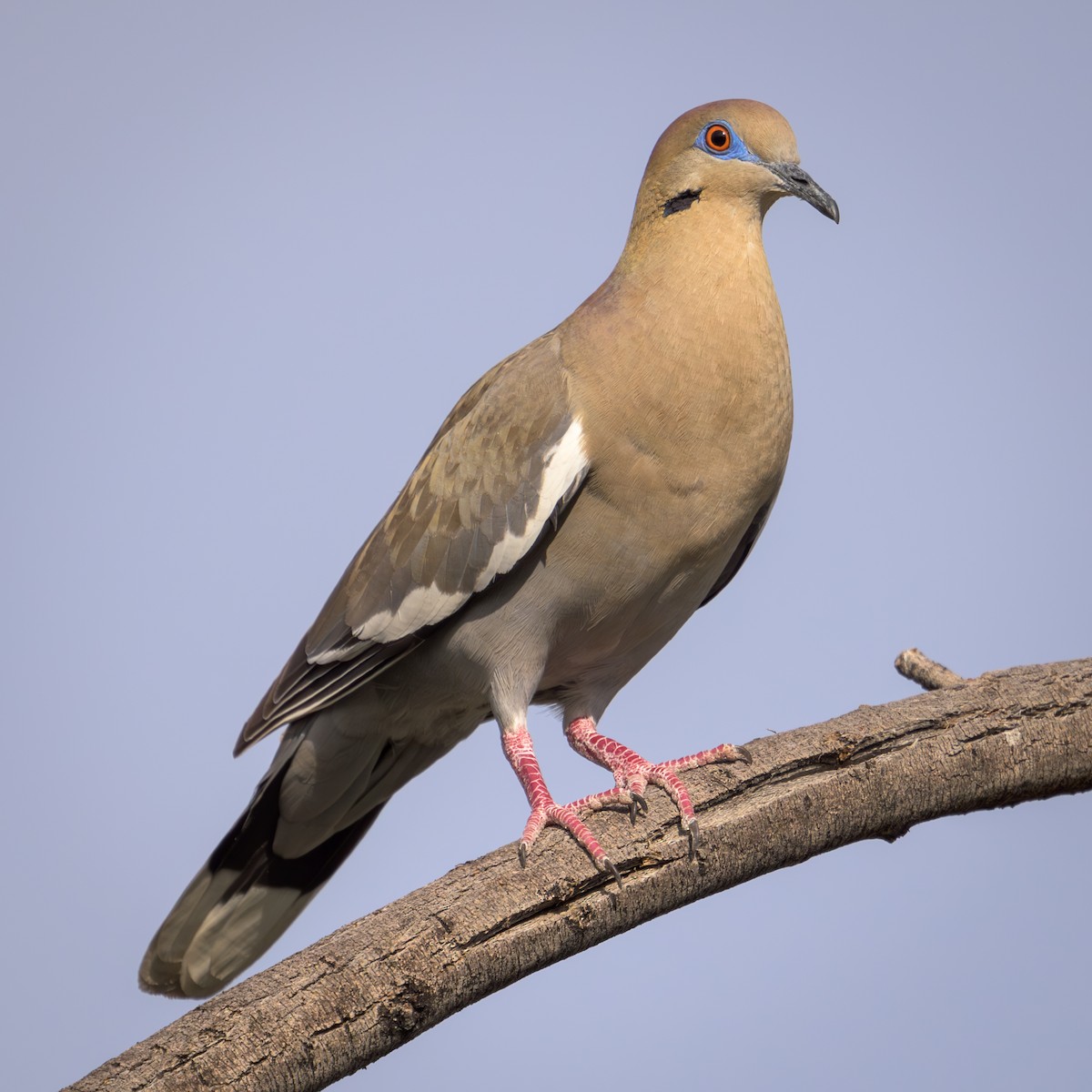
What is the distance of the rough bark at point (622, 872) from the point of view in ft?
9.98

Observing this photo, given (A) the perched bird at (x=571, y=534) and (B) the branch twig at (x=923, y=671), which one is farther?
(B) the branch twig at (x=923, y=671)

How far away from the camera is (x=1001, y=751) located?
12.6 feet

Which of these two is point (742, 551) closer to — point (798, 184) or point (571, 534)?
point (571, 534)

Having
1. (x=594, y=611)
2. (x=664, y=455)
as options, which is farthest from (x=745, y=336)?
(x=594, y=611)

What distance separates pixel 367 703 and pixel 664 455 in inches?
48.2

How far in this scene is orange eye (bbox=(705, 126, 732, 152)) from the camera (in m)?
3.96

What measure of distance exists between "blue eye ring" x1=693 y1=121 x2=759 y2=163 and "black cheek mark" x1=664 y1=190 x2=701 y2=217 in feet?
0.40

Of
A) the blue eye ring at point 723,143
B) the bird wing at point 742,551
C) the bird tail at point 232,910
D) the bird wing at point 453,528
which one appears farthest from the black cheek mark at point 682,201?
the bird tail at point 232,910

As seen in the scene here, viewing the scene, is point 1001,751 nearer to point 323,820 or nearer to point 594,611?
point 594,611

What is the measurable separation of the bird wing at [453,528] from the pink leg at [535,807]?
408 mm

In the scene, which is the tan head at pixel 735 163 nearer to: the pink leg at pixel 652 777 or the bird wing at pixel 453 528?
the bird wing at pixel 453 528

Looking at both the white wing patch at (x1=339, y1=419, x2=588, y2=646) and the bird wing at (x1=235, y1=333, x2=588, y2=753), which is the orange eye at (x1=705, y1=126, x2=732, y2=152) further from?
the white wing patch at (x1=339, y1=419, x2=588, y2=646)

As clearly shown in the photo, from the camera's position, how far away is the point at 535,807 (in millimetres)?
3621

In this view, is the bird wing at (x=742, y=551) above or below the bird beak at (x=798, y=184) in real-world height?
below
